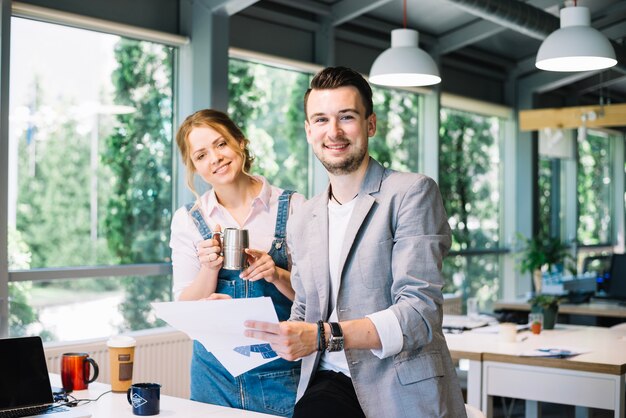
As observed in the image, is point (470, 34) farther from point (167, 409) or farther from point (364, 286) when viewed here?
point (364, 286)

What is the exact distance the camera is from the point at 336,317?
2.35 metres

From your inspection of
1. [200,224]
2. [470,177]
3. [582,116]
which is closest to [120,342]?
[200,224]

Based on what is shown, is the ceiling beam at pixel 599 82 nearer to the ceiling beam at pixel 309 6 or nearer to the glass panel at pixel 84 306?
the ceiling beam at pixel 309 6

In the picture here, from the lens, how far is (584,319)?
7543 mm

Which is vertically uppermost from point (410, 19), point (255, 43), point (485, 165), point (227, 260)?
point (410, 19)

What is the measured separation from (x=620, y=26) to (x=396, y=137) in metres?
3.32

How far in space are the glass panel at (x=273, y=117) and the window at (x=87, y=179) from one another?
0.70 meters

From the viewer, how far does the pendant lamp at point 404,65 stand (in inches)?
207

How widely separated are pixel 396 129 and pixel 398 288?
259 inches

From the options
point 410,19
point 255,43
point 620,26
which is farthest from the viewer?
point 620,26

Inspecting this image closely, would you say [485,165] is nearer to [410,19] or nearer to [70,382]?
[410,19]

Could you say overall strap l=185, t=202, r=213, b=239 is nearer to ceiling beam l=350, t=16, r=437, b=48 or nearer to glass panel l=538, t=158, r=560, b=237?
ceiling beam l=350, t=16, r=437, b=48

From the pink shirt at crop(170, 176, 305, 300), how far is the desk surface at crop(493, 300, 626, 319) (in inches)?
179

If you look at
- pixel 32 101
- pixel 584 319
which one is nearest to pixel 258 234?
pixel 32 101
